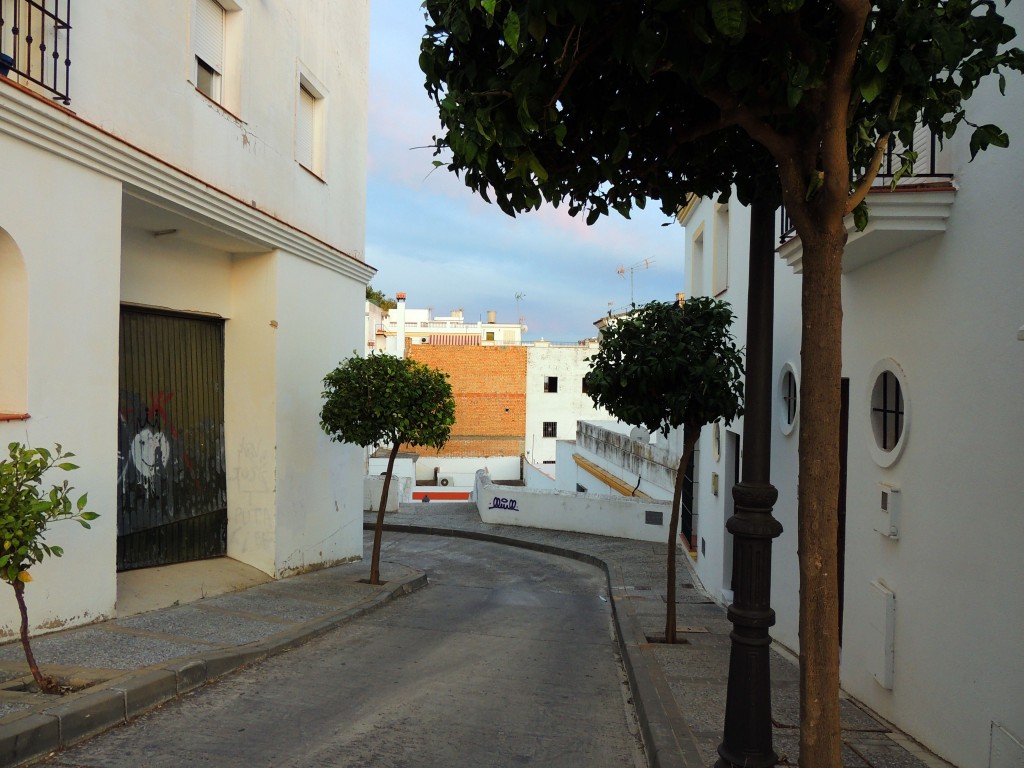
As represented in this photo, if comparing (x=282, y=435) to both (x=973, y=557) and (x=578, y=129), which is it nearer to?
(x=578, y=129)

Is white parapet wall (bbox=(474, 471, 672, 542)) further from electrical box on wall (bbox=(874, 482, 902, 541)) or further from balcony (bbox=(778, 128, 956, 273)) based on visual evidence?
balcony (bbox=(778, 128, 956, 273))

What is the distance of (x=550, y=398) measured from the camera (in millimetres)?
42844

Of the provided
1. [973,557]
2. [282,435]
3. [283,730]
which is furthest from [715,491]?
[283,730]

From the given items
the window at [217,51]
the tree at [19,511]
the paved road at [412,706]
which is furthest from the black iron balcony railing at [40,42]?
the paved road at [412,706]

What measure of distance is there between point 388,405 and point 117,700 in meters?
5.40

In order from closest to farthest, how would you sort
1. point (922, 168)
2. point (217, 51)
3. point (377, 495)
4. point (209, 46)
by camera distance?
point (922, 168), point (209, 46), point (217, 51), point (377, 495)

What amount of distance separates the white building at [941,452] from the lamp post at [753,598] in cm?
141

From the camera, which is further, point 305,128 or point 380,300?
point 380,300

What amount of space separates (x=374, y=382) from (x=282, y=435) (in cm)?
149

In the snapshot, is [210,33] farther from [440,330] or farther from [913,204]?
[440,330]

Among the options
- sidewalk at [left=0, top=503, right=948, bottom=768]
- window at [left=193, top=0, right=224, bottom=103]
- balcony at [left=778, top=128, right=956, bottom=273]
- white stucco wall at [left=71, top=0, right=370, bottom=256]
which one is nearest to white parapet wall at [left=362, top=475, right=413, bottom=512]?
white stucco wall at [left=71, top=0, right=370, bottom=256]

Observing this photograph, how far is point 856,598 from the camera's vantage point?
6.45 metres

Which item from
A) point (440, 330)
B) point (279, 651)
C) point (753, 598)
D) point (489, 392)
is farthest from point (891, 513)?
point (440, 330)

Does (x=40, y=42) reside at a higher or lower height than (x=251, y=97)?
lower
